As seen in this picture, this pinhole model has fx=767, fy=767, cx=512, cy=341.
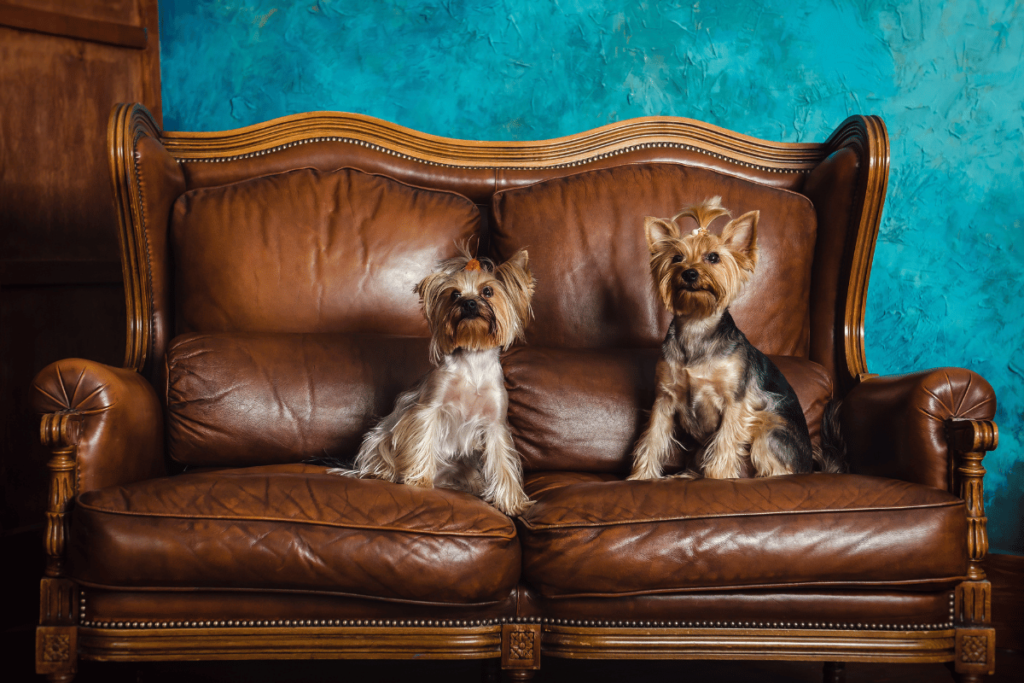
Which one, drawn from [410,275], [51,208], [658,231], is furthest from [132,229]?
[658,231]

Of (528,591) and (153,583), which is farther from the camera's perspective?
(528,591)

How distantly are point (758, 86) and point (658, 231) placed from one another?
1323 mm

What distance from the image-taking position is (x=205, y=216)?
2.61 m

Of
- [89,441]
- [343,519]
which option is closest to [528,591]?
[343,519]

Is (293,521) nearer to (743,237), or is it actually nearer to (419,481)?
(419,481)

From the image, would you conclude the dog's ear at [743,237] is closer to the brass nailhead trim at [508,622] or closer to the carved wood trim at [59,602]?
the brass nailhead trim at [508,622]

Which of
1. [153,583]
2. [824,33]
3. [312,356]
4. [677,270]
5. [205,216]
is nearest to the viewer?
[153,583]

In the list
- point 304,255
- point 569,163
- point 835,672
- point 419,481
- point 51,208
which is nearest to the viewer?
point 419,481

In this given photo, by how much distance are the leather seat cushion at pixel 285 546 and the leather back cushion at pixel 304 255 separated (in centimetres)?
91

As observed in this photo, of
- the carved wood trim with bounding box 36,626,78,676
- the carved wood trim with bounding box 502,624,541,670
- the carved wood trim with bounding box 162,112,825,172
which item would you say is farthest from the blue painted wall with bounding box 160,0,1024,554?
the carved wood trim with bounding box 36,626,78,676

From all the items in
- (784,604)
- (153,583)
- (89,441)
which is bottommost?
(784,604)

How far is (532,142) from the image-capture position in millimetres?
2977

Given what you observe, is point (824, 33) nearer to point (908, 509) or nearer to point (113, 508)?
point (908, 509)

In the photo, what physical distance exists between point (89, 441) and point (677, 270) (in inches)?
63.5
